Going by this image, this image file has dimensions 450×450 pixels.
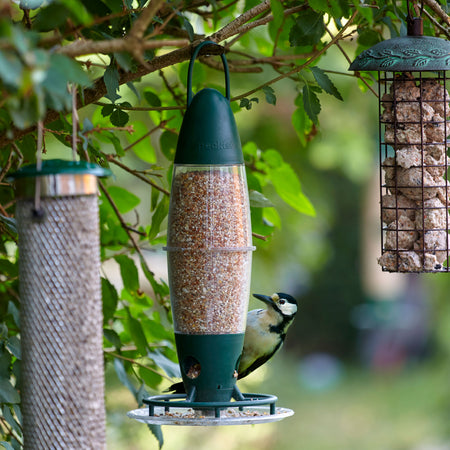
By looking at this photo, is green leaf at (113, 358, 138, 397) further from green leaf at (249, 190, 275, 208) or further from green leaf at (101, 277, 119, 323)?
green leaf at (249, 190, 275, 208)

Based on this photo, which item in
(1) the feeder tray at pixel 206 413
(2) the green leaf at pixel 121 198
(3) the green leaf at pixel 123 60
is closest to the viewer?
(3) the green leaf at pixel 123 60

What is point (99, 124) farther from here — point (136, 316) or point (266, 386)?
point (266, 386)

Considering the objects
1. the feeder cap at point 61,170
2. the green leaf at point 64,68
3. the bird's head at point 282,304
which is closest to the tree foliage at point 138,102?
the green leaf at point 64,68

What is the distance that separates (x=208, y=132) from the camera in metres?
2.46

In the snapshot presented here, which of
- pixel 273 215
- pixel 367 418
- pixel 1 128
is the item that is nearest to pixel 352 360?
pixel 367 418

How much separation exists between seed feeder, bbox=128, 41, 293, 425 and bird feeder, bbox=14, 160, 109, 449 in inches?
27.6

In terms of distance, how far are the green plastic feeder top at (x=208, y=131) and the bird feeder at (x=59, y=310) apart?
704mm

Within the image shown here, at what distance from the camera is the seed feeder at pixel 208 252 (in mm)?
2479

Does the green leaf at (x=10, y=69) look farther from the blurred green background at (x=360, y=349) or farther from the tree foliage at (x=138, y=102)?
the blurred green background at (x=360, y=349)

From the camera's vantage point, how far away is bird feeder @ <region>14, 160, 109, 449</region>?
1778mm

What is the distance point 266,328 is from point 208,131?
0.90m

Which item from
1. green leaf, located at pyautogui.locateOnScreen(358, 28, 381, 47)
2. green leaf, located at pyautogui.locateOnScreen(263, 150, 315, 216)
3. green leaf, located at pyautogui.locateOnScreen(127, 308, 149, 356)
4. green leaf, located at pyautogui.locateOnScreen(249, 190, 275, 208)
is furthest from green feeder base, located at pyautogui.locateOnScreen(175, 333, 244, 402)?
green leaf, located at pyautogui.locateOnScreen(358, 28, 381, 47)

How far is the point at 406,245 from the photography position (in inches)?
114

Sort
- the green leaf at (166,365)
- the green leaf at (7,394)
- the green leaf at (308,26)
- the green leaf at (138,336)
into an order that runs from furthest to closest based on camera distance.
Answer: the green leaf at (166,365) → the green leaf at (138,336) → the green leaf at (308,26) → the green leaf at (7,394)
